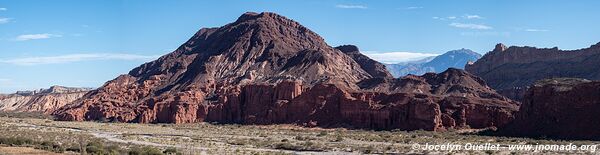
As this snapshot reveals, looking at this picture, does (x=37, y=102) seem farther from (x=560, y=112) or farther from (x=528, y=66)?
(x=560, y=112)

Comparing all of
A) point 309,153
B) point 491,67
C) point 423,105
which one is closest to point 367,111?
point 423,105

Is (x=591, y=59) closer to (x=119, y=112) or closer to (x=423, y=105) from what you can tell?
(x=423, y=105)

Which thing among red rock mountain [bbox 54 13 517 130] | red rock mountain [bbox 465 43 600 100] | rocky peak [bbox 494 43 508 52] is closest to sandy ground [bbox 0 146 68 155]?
red rock mountain [bbox 54 13 517 130]

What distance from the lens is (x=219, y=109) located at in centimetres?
11975

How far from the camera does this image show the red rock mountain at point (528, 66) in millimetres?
141625

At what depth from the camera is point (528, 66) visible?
166000 mm

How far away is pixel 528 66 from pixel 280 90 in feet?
252

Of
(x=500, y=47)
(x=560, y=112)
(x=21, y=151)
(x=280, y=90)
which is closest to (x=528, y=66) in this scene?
(x=500, y=47)

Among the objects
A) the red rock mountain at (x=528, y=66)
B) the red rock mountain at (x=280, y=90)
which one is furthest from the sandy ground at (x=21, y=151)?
the red rock mountain at (x=528, y=66)

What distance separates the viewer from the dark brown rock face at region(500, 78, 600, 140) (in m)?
65.5

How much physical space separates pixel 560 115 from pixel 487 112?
18646 mm

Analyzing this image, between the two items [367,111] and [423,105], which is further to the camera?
[367,111]

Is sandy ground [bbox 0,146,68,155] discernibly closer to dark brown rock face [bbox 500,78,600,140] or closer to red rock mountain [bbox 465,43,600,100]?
dark brown rock face [bbox 500,78,600,140]

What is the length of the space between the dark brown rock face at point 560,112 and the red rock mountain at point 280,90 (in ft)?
35.4
